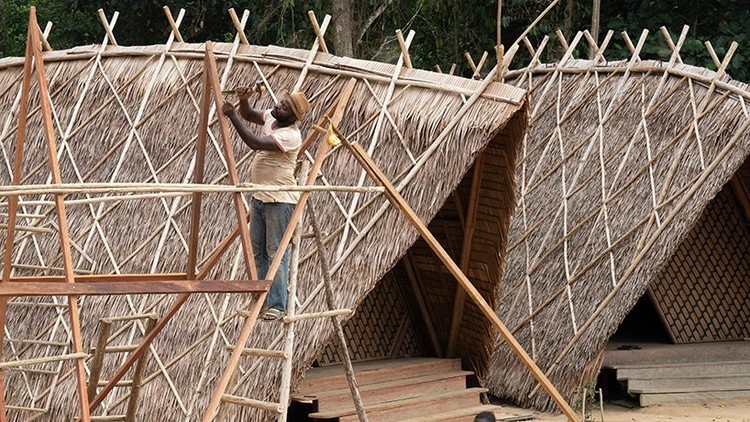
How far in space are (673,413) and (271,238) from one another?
Answer: 4.36m

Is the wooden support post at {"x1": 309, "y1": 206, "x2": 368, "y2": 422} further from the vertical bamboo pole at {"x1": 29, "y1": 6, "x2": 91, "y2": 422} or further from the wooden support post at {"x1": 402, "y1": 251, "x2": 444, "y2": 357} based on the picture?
the wooden support post at {"x1": 402, "y1": 251, "x2": 444, "y2": 357}

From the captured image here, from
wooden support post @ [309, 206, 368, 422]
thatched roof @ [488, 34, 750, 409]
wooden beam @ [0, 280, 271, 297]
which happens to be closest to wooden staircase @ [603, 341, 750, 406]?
thatched roof @ [488, 34, 750, 409]

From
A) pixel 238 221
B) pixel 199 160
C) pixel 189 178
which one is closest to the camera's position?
pixel 238 221

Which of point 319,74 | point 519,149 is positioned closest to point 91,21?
point 319,74

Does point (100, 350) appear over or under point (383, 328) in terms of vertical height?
under

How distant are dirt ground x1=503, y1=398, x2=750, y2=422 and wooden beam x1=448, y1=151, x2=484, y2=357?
A: 680 millimetres

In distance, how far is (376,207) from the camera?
8.95 metres

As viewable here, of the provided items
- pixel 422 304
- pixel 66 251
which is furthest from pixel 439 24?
pixel 66 251

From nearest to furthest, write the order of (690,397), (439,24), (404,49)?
(404,49), (690,397), (439,24)

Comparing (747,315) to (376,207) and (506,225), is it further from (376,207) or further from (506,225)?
(376,207)

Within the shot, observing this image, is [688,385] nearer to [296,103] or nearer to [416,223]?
[416,223]

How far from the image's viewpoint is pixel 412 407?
9.48 meters

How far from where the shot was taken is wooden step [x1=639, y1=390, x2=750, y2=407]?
10969 millimetres

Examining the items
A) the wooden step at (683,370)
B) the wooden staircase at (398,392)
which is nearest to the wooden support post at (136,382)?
the wooden staircase at (398,392)
